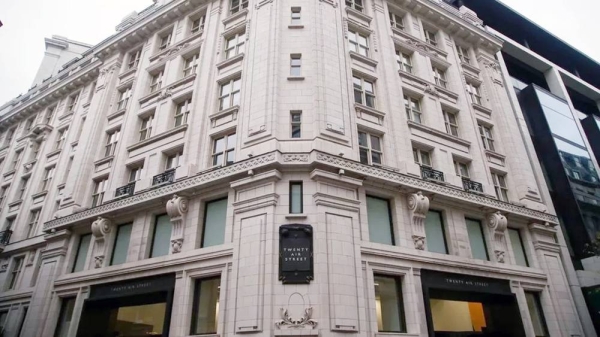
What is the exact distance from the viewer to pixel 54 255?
1972 centimetres

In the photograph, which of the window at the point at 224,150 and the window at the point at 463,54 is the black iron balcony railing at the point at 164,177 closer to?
the window at the point at 224,150

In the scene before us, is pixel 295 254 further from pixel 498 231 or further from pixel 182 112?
pixel 182 112

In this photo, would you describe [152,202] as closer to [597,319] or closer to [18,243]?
[18,243]

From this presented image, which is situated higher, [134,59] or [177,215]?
[134,59]

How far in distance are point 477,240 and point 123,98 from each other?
76.9 feet

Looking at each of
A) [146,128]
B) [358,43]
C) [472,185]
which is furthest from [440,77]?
[146,128]

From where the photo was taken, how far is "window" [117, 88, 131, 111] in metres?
24.1

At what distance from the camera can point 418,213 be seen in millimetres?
15969

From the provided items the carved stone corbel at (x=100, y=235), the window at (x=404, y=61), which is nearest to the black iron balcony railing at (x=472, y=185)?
the window at (x=404, y=61)

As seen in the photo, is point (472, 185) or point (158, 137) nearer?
point (472, 185)

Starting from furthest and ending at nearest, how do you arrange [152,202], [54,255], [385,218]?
1. [54,255]
2. [152,202]
3. [385,218]

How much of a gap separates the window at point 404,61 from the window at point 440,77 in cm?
185

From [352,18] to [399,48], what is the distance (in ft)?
11.7

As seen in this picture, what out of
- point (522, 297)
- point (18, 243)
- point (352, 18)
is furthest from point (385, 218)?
point (18, 243)
